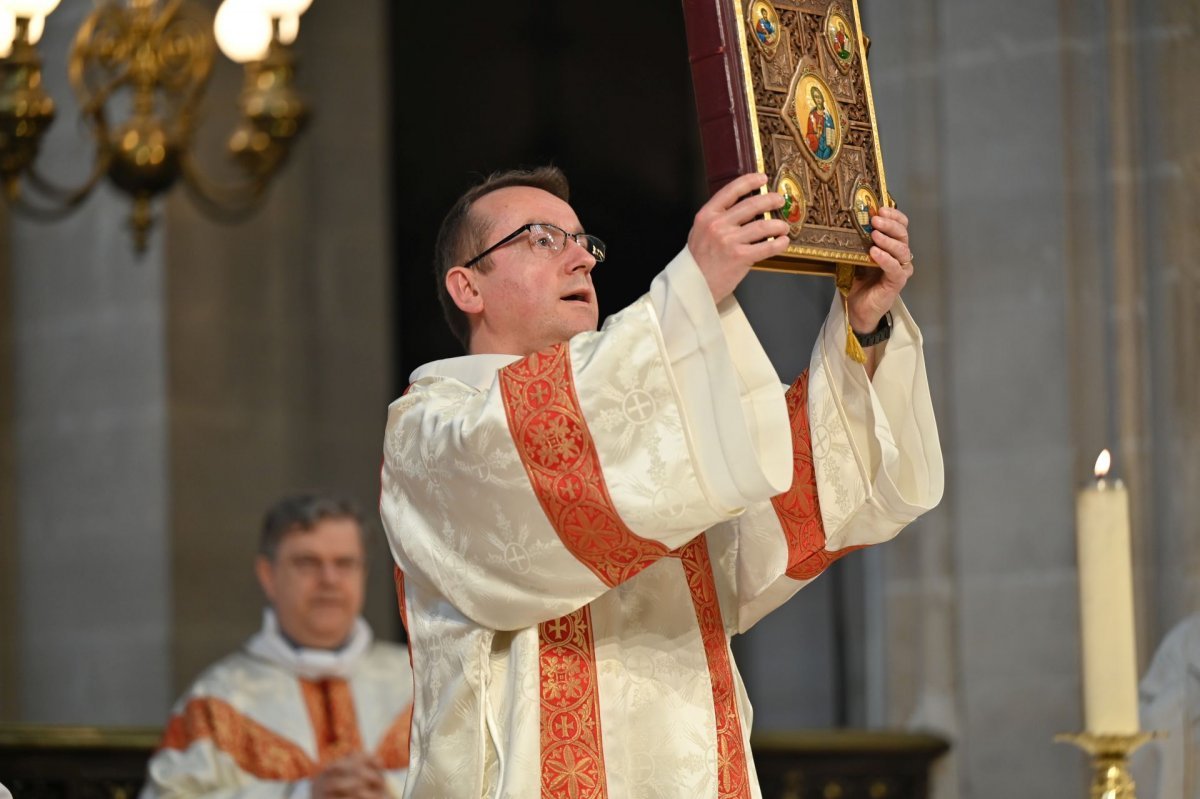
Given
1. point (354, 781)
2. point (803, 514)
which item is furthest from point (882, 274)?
point (354, 781)

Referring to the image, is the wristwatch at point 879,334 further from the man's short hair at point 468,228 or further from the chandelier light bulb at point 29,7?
the chandelier light bulb at point 29,7

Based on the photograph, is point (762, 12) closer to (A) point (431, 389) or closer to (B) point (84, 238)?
(A) point (431, 389)

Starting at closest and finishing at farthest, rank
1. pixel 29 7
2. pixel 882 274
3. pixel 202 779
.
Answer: pixel 882 274
pixel 202 779
pixel 29 7

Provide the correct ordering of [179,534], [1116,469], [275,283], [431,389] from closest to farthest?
[431,389]
[1116,469]
[179,534]
[275,283]

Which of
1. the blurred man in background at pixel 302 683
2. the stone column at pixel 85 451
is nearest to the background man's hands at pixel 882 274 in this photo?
the blurred man in background at pixel 302 683

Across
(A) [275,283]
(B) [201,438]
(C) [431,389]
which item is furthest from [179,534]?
(C) [431,389]

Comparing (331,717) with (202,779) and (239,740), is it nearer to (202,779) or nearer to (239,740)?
(239,740)

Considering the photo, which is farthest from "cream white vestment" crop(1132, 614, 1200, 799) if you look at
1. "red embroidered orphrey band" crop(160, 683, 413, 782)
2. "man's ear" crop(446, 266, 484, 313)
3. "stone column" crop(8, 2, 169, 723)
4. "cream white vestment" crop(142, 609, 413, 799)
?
"stone column" crop(8, 2, 169, 723)

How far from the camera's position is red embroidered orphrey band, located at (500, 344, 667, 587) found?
3168 millimetres

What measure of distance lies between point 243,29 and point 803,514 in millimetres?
3528

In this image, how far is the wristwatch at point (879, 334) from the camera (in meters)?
3.50

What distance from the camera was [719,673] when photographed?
350 centimetres

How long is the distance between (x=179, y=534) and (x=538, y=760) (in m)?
4.80

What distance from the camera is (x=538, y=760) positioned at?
10.8ft
